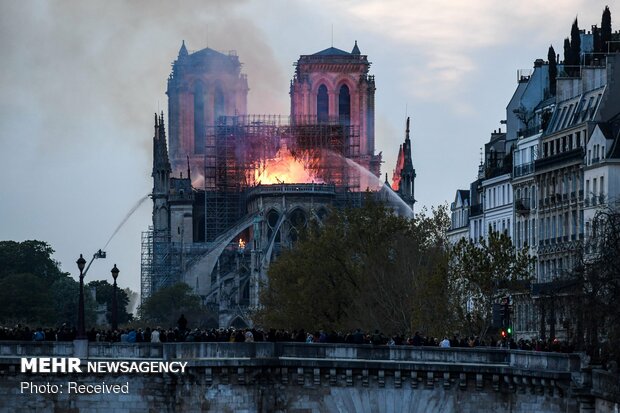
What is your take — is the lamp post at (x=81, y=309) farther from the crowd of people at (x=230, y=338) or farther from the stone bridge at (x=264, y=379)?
the crowd of people at (x=230, y=338)

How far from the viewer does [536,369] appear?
265 feet

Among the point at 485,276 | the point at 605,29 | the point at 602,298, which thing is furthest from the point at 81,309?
the point at 605,29

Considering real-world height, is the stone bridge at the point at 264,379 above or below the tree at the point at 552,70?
below

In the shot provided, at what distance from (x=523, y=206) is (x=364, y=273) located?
52.5ft

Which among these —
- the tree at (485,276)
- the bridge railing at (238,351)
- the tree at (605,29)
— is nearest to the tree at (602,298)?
the bridge railing at (238,351)

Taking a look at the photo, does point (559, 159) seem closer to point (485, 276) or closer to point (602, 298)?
point (485, 276)

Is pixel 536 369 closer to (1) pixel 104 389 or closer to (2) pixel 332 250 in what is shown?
(1) pixel 104 389

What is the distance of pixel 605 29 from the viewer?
13475 centimetres

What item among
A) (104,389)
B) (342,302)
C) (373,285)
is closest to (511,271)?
(373,285)

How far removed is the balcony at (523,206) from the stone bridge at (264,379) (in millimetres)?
51226

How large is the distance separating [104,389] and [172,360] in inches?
93.9

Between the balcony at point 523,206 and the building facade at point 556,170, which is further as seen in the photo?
the balcony at point 523,206

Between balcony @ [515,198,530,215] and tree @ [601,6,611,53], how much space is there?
30.3 ft

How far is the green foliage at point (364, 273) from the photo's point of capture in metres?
119
